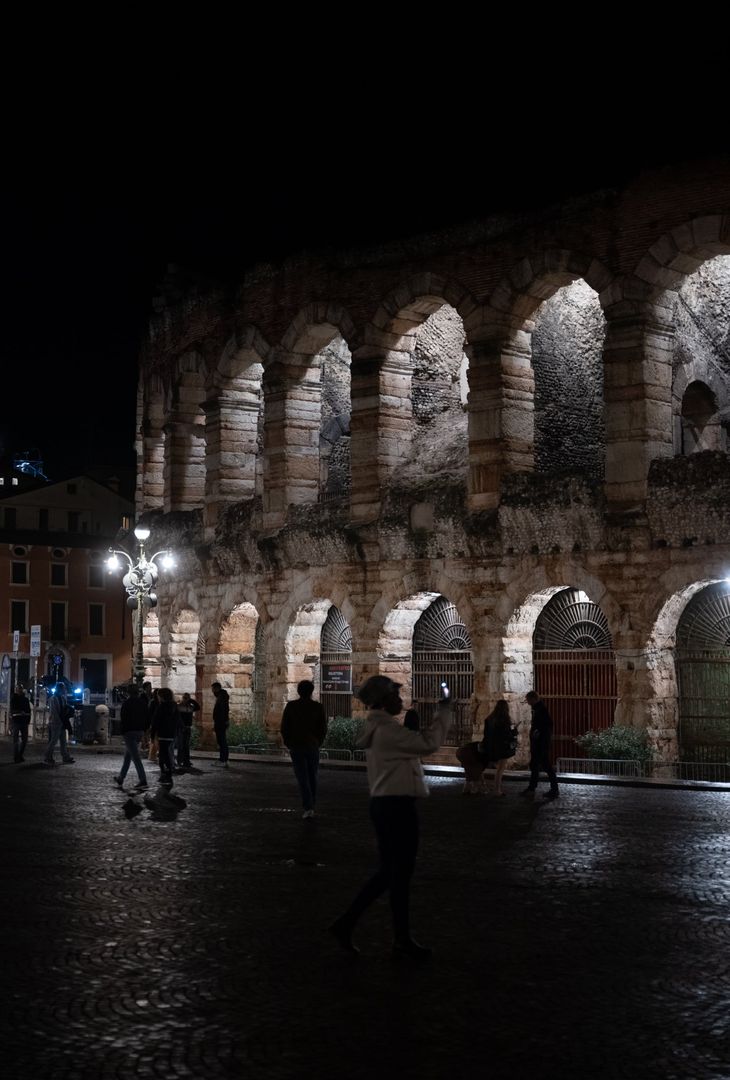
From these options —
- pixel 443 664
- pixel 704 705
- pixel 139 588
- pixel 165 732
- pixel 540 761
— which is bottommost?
pixel 540 761

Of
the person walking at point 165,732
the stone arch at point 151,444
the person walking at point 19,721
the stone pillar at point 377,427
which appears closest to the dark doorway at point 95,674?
the stone arch at point 151,444

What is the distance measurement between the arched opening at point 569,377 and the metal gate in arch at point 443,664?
359 cm

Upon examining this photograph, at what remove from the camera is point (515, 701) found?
2523 centimetres

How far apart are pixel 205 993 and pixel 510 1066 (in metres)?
1.85

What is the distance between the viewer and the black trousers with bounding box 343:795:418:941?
7812mm

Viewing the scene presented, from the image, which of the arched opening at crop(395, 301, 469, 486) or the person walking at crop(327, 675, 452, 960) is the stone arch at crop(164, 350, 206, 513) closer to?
the arched opening at crop(395, 301, 469, 486)

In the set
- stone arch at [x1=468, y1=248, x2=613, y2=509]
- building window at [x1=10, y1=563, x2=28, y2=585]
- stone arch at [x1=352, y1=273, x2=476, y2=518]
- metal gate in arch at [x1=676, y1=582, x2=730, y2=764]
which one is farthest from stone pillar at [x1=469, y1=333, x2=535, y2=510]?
building window at [x1=10, y1=563, x2=28, y2=585]

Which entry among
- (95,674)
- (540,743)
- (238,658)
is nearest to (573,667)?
(540,743)

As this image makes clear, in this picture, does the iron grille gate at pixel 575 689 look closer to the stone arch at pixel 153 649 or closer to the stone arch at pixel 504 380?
the stone arch at pixel 504 380

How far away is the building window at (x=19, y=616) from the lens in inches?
2539

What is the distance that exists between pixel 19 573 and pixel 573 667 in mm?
44114

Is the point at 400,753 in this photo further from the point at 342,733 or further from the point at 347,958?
the point at 342,733

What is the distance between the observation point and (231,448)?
104 feet

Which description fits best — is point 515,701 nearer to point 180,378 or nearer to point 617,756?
point 617,756
